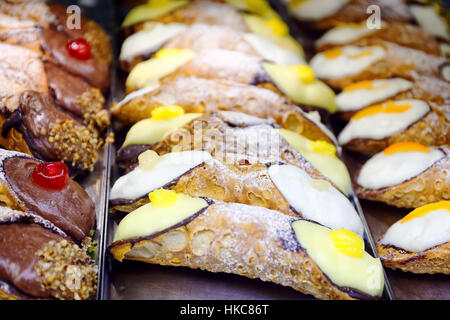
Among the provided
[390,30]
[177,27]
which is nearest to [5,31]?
[177,27]

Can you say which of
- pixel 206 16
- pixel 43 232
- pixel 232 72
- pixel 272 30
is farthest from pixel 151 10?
pixel 43 232

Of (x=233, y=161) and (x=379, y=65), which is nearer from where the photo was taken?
(x=233, y=161)

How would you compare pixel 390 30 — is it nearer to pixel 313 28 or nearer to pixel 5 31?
pixel 313 28

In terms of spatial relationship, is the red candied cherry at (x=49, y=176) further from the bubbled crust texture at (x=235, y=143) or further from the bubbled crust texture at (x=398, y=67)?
the bubbled crust texture at (x=398, y=67)

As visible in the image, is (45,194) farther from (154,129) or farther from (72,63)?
(72,63)

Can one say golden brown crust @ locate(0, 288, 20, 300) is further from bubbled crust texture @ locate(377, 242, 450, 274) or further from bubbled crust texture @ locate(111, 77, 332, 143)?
bubbled crust texture @ locate(377, 242, 450, 274)
